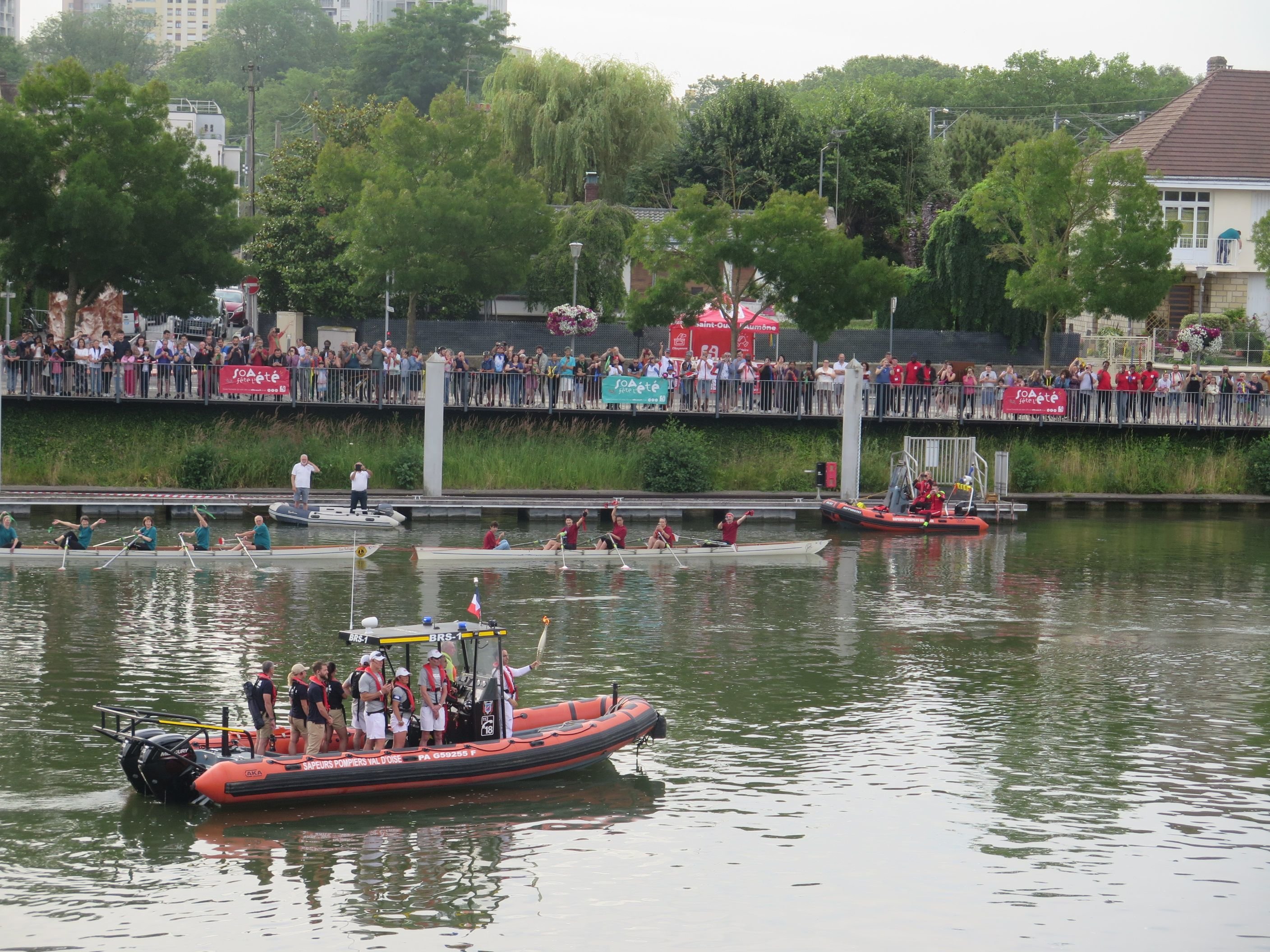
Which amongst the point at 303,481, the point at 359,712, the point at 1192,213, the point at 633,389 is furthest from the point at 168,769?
the point at 1192,213

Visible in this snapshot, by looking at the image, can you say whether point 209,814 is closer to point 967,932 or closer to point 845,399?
point 967,932

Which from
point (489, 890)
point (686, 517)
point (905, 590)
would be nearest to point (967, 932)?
point (489, 890)

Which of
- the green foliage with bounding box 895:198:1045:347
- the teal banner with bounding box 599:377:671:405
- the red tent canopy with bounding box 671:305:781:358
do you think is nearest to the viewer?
the teal banner with bounding box 599:377:671:405

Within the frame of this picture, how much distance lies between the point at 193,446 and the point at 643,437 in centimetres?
1401

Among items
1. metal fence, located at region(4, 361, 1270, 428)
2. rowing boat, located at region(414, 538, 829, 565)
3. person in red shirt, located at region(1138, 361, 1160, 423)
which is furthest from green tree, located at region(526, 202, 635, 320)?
rowing boat, located at region(414, 538, 829, 565)

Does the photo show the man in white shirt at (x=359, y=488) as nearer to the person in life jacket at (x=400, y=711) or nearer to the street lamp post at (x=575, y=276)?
the street lamp post at (x=575, y=276)

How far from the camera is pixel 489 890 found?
17.7 meters

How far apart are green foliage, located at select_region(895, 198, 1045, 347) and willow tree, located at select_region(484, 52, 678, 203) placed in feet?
48.0

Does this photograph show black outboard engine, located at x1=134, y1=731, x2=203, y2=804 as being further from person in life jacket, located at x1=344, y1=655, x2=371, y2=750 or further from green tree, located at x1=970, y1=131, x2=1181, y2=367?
green tree, located at x1=970, y1=131, x2=1181, y2=367

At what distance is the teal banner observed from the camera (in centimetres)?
4769

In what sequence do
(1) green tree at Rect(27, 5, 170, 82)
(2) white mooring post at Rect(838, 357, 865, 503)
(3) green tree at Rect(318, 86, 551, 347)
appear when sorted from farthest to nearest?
1. (1) green tree at Rect(27, 5, 170, 82)
2. (3) green tree at Rect(318, 86, 551, 347)
3. (2) white mooring post at Rect(838, 357, 865, 503)

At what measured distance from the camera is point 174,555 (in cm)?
3594

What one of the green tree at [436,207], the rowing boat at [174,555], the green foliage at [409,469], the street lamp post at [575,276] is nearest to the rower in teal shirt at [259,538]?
the rowing boat at [174,555]

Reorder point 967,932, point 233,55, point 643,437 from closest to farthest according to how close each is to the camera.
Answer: point 967,932
point 643,437
point 233,55
